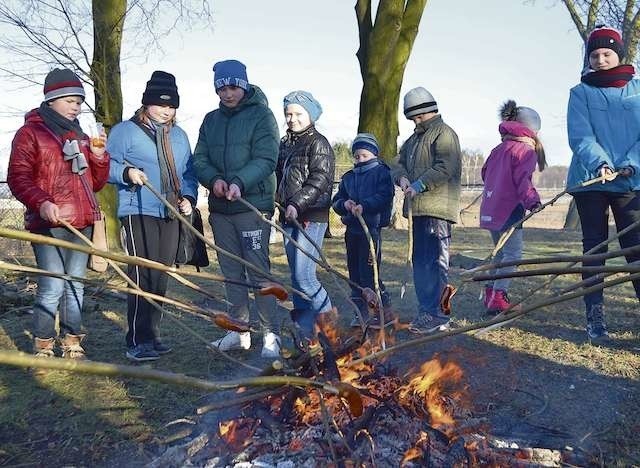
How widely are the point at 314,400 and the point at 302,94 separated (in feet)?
8.19

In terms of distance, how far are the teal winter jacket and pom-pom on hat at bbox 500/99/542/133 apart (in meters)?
2.47

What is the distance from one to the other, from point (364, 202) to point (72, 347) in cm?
240

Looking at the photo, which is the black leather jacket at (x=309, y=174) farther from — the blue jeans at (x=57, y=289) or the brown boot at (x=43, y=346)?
the brown boot at (x=43, y=346)

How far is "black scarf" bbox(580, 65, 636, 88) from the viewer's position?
4148 mm

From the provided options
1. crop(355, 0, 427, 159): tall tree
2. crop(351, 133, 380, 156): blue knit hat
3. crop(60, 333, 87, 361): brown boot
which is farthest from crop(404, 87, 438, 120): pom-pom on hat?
crop(355, 0, 427, 159): tall tree

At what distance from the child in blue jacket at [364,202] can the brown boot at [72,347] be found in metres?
2.01

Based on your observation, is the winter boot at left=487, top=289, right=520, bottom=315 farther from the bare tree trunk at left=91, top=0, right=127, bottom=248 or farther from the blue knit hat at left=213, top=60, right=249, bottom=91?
the bare tree trunk at left=91, top=0, right=127, bottom=248

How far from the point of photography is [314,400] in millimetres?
2723

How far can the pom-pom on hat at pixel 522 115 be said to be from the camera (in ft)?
18.0

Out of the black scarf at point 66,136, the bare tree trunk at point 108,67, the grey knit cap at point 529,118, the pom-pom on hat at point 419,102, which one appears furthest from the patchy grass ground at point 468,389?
the bare tree trunk at point 108,67

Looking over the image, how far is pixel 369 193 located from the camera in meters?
4.93

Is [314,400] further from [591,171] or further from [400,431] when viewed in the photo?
[591,171]

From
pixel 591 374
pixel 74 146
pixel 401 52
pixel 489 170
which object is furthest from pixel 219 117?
pixel 401 52

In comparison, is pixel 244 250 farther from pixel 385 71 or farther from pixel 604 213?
pixel 385 71
